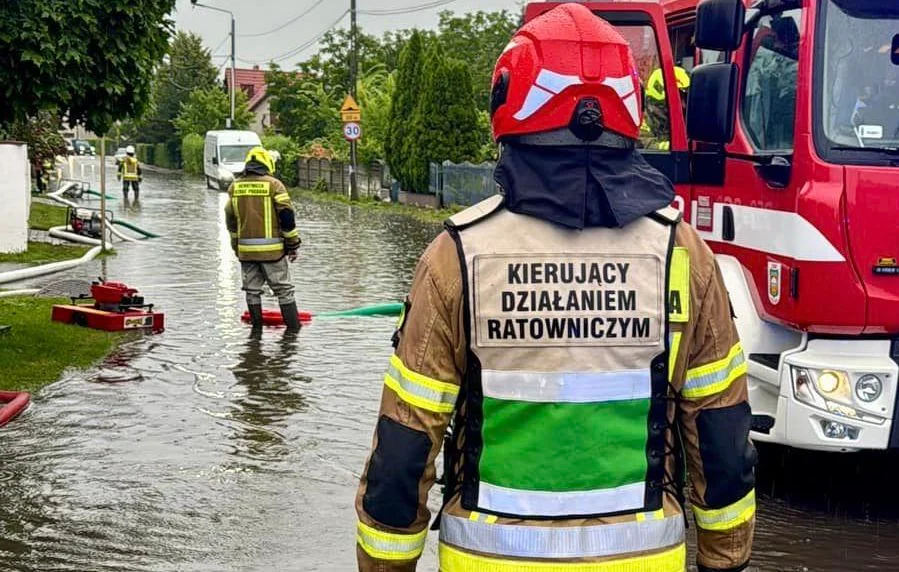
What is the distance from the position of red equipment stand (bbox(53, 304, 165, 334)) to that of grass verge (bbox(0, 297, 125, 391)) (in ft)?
0.37

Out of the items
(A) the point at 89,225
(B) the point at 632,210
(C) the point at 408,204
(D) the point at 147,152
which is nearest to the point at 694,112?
(B) the point at 632,210

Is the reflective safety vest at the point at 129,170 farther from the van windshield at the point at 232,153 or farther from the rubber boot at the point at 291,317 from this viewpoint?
the rubber boot at the point at 291,317

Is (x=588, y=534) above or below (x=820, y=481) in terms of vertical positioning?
above

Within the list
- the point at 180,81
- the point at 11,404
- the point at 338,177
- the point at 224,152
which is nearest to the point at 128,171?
the point at 338,177

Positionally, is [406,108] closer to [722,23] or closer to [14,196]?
[14,196]

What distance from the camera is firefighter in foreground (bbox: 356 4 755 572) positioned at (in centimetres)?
262

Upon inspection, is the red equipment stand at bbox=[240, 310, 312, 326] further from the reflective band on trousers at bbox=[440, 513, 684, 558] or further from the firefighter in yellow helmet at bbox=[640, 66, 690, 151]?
the reflective band on trousers at bbox=[440, 513, 684, 558]

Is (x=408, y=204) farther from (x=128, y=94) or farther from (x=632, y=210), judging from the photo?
(x=632, y=210)

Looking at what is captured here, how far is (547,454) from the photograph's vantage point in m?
2.62

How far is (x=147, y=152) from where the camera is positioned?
3482 inches

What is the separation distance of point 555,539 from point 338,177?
4422 centimetres

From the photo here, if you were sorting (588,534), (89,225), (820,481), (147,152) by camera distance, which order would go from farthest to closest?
(147,152)
(89,225)
(820,481)
(588,534)

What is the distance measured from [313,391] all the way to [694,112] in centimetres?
418

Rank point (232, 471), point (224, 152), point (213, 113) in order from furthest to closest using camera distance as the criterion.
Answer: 1. point (213, 113)
2. point (224, 152)
3. point (232, 471)
